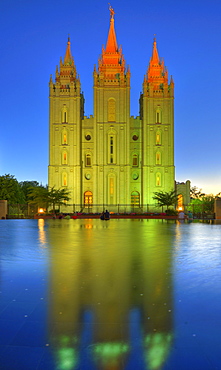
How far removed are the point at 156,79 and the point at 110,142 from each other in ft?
49.7

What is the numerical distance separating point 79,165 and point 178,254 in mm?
48385

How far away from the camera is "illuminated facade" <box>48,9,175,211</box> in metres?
56.4

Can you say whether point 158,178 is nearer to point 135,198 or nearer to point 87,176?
point 135,198

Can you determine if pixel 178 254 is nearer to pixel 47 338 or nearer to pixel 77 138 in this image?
pixel 47 338

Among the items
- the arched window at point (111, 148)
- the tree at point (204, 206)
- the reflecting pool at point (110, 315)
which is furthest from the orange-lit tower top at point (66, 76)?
the reflecting pool at point (110, 315)

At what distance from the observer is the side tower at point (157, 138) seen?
5700 cm

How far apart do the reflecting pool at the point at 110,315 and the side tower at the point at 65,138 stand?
161 feet

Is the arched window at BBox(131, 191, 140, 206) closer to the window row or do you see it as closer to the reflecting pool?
the window row

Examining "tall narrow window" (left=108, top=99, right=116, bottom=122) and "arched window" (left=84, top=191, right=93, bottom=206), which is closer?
"tall narrow window" (left=108, top=99, right=116, bottom=122)

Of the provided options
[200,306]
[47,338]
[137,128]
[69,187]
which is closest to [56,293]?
[47,338]

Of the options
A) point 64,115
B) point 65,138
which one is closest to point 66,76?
point 64,115

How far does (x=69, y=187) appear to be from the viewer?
55906 millimetres

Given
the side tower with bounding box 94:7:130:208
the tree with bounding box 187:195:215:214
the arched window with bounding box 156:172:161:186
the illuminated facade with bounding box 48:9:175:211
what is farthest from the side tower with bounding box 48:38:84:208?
the tree with bounding box 187:195:215:214

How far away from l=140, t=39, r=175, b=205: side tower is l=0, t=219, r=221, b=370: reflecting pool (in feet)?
164
